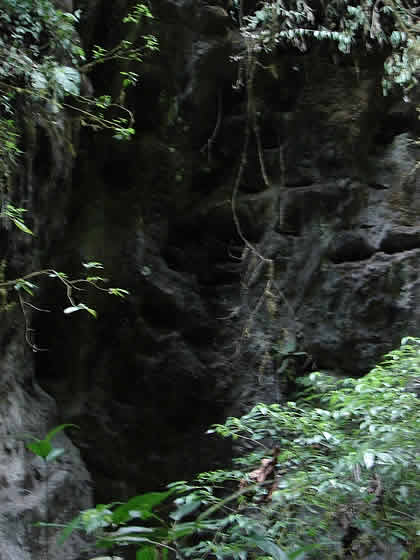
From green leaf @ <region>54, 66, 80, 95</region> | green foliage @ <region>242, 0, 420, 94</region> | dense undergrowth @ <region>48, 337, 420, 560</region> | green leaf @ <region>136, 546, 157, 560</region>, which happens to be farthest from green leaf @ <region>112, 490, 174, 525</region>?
green foliage @ <region>242, 0, 420, 94</region>

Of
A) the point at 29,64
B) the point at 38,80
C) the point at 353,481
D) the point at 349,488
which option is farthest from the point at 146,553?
the point at 29,64

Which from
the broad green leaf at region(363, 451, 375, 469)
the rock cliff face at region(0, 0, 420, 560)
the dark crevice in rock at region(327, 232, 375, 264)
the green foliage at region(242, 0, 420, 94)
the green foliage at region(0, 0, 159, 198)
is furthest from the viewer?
the dark crevice in rock at region(327, 232, 375, 264)

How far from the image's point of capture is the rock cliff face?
16.3 ft

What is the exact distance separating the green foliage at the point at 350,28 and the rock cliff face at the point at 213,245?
0.95 feet

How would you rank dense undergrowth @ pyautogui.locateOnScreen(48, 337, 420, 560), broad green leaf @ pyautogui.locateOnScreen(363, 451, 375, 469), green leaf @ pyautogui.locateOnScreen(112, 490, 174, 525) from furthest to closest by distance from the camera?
dense undergrowth @ pyautogui.locateOnScreen(48, 337, 420, 560), broad green leaf @ pyautogui.locateOnScreen(363, 451, 375, 469), green leaf @ pyautogui.locateOnScreen(112, 490, 174, 525)

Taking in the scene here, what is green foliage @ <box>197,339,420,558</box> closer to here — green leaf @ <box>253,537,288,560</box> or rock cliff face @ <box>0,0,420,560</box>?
green leaf @ <box>253,537,288,560</box>

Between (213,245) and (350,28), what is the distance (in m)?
2.37

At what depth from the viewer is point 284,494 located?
9.12 feet

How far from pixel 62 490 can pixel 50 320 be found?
1.64 meters

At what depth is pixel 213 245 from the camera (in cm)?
570

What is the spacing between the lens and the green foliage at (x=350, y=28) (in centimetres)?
483

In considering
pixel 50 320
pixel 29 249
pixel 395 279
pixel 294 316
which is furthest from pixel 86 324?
pixel 395 279

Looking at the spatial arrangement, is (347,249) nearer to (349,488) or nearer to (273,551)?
(349,488)

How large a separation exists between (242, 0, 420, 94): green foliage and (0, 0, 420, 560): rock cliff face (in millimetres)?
289
